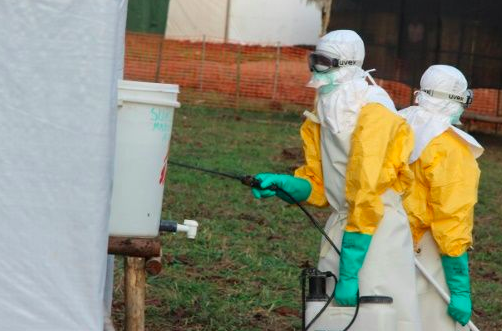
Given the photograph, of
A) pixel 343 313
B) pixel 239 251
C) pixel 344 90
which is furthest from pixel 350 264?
pixel 239 251

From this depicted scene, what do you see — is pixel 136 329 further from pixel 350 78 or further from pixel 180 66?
pixel 180 66

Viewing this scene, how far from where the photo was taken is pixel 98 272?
402 centimetres

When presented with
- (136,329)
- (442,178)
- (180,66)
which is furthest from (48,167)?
(180,66)

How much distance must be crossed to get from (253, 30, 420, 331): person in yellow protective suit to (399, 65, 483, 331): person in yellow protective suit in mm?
386

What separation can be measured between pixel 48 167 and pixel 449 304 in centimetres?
227

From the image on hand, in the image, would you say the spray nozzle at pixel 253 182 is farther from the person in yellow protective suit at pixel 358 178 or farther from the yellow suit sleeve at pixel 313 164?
the yellow suit sleeve at pixel 313 164

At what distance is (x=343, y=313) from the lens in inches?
189

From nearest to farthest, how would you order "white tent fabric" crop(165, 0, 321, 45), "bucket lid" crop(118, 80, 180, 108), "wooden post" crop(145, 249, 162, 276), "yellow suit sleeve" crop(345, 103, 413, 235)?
1. "bucket lid" crop(118, 80, 180, 108)
2. "yellow suit sleeve" crop(345, 103, 413, 235)
3. "wooden post" crop(145, 249, 162, 276)
4. "white tent fabric" crop(165, 0, 321, 45)

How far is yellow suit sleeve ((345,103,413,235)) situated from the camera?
15.3 feet

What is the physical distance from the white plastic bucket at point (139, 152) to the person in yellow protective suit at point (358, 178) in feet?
2.16

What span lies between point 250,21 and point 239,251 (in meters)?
21.2

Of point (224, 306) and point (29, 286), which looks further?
point (224, 306)

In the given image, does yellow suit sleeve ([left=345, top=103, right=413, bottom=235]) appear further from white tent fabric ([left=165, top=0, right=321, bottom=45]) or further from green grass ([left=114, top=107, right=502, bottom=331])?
white tent fabric ([left=165, top=0, right=321, bottom=45])

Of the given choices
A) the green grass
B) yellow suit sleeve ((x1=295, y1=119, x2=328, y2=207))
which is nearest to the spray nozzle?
yellow suit sleeve ((x1=295, y1=119, x2=328, y2=207))
